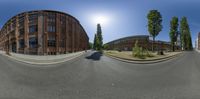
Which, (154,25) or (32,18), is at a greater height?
(154,25)

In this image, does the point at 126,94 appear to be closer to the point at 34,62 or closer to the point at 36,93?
the point at 36,93

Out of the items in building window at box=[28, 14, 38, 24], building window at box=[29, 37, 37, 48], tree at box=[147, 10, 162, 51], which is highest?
tree at box=[147, 10, 162, 51]

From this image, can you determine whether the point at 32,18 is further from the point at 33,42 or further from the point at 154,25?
the point at 154,25

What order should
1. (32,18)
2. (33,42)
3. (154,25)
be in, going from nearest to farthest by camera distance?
(32,18), (33,42), (154,25)

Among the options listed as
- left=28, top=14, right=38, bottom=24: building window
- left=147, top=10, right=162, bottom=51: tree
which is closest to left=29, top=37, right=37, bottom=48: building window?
left=28, top=14, right=38, bottom=24: building window

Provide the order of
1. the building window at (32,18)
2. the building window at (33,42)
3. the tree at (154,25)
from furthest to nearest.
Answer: the tree at (154,25) < the building window at (33,42) < the building window at (32,18)

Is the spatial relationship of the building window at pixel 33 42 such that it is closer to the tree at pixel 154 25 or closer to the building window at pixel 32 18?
the building window at pixel 32 18

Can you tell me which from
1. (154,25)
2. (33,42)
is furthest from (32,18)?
(154,25)

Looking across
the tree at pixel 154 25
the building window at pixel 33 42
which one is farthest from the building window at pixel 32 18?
the tree at pixel 154 25

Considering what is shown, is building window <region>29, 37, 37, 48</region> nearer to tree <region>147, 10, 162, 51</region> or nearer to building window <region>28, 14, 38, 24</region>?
building window <region>28, 14, 38, 24</region>

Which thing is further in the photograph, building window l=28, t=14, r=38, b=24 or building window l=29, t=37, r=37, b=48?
building window l=29, t=37, r=37, b=48

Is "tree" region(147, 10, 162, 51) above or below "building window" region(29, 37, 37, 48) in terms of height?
above

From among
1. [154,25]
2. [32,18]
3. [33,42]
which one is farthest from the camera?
[154,25]

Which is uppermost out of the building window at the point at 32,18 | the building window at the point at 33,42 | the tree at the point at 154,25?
the tree at the point at 154,25
